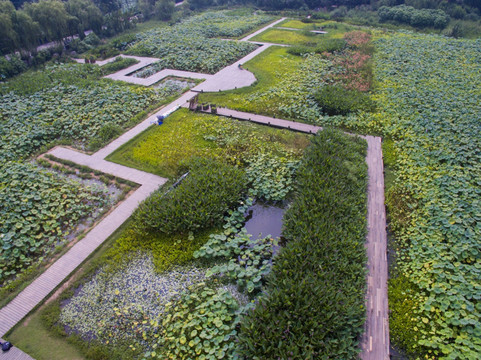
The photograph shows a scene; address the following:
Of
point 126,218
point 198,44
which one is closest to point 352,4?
point 198,44

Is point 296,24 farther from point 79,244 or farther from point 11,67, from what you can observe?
point 79,244

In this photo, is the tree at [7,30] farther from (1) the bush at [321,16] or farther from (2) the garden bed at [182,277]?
(1) the bush at [321,16]

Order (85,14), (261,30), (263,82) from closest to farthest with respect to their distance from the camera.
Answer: (263,82), (85,14), (261,30)

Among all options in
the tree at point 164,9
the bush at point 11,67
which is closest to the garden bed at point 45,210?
the bush at point 11,67

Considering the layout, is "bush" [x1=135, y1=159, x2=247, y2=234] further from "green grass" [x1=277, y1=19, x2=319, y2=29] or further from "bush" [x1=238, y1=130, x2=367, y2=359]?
"green grass" [x1=277, y1=19, x2=319, y2=29]

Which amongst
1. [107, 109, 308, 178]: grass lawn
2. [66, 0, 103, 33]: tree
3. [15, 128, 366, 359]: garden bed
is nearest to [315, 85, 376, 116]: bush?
[107, 109, 308, 178]: grass lawn
